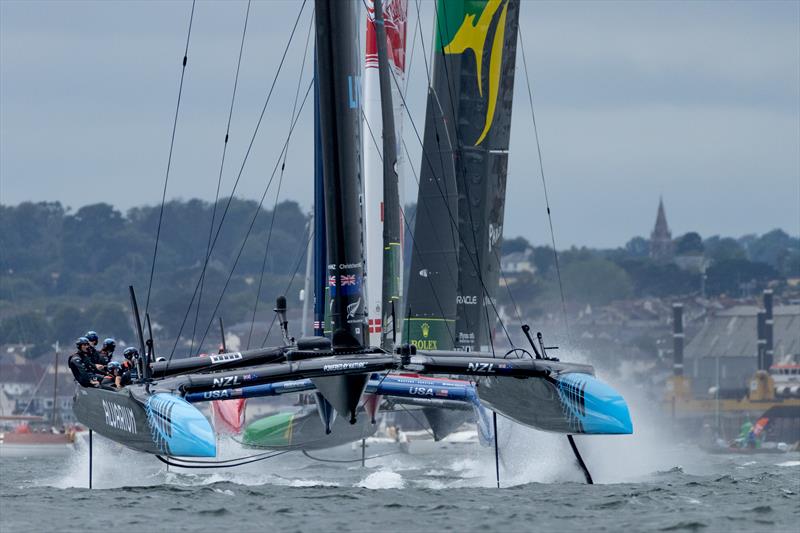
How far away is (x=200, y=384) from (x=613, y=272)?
73.1 metres

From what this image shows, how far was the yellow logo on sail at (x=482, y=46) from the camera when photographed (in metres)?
21.3

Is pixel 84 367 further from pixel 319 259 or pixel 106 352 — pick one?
pixel 319 259

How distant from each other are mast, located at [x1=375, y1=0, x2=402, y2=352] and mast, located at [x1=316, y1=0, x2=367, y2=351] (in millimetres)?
3571

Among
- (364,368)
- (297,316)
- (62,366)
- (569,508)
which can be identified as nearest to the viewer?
(569,508)

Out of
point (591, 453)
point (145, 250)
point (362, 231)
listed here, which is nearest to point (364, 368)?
point (362, 231)

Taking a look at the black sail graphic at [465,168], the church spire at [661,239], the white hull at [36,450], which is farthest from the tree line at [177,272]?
the black sail graphic at [465,168]

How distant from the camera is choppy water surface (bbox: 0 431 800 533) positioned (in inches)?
473

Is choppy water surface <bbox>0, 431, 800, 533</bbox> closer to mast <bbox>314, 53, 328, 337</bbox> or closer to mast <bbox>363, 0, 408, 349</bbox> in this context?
mast <bbox>314, 53, 328, 337</bbox>

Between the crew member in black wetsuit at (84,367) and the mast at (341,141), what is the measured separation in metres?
2.66

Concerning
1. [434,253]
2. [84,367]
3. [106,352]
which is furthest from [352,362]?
[434,253]

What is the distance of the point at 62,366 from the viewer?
78.9 meters

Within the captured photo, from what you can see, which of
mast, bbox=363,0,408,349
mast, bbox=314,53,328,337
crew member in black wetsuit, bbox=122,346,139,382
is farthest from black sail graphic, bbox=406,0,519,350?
crew member in black wetsuit, bbox=122,346,139,382

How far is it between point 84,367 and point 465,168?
22.0 ft

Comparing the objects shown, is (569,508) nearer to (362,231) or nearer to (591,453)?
(362,231)
